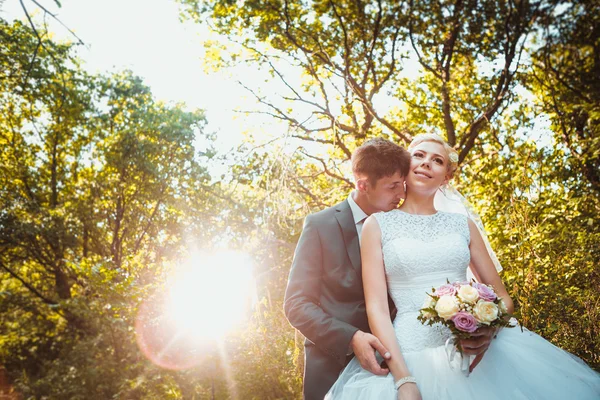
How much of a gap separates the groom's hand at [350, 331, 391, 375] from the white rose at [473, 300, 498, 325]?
44 centimetres

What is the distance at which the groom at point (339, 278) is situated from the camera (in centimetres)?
208

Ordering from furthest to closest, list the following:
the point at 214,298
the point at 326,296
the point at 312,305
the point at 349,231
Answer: the point at 214,298 → the point at 349,231 → the point at 326,296 → the point at 312,305

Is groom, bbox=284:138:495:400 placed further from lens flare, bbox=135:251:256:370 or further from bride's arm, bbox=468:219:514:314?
lens flare, bbox=135:251:256:370

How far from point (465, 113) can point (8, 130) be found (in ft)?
49.9

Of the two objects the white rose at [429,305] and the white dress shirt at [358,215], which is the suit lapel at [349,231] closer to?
the white dress shirt at [358,215]

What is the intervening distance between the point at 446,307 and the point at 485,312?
0.50ft

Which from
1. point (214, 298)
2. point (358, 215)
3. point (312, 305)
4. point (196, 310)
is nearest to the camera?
point (312, 305)

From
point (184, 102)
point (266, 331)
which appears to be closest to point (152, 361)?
point (266, 331)

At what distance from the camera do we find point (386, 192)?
253cm

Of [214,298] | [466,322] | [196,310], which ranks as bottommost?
[196,310]

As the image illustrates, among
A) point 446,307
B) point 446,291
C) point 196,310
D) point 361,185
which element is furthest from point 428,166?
point 196,310

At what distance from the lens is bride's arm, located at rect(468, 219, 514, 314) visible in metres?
2.35

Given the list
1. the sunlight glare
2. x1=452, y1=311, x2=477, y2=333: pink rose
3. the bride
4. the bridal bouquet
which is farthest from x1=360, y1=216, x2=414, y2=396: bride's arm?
the sunlight glare

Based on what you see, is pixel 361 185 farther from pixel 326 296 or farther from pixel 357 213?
pixel 326 296
